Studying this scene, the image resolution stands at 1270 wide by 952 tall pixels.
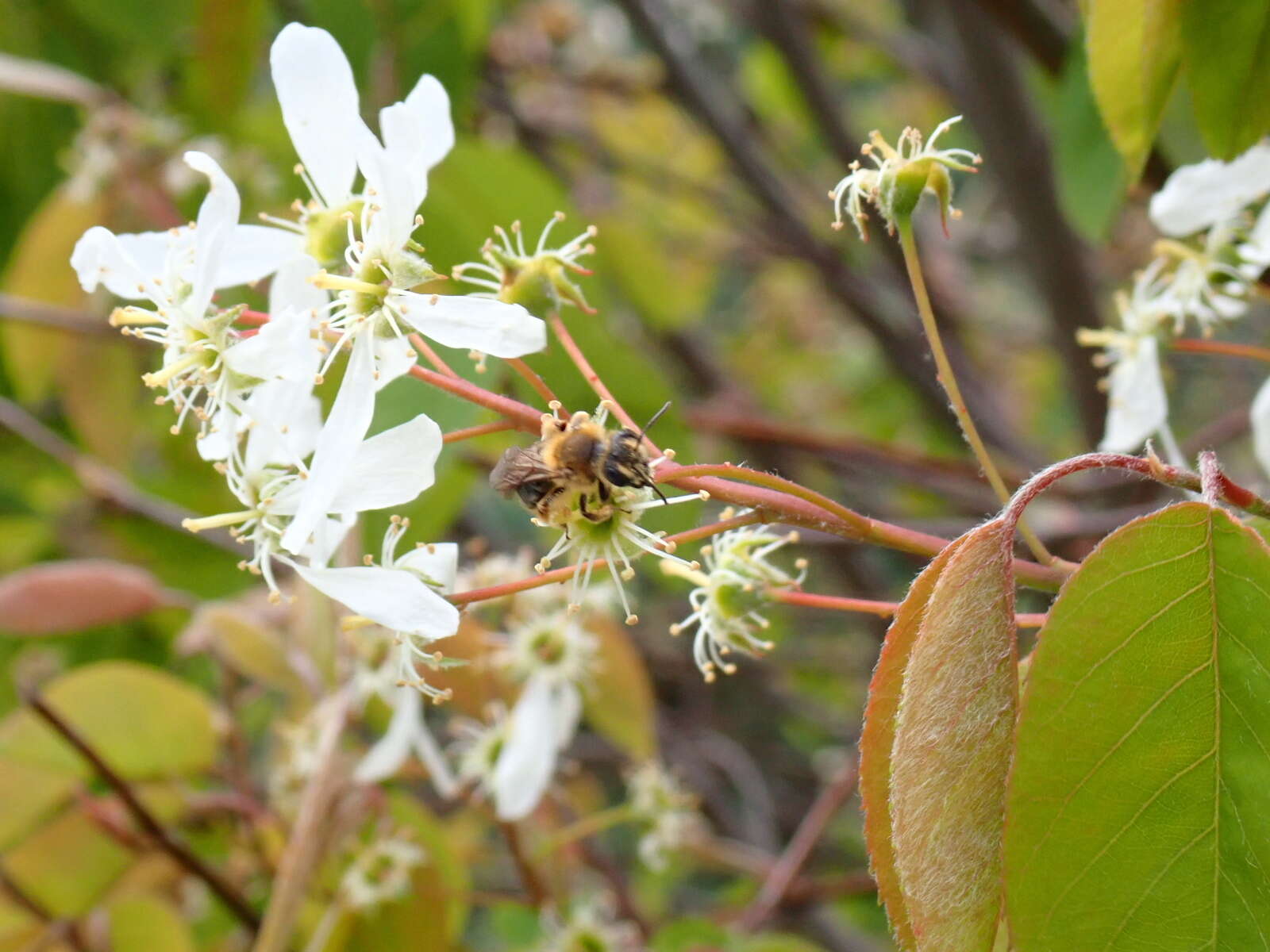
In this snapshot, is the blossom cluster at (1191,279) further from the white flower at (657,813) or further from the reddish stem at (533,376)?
the white flower at (657,813)

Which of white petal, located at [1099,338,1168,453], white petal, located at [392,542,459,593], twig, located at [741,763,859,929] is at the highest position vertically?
white petal, located at [392,542,459,593]

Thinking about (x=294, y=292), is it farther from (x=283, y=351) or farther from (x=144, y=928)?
(x=144, y=928)

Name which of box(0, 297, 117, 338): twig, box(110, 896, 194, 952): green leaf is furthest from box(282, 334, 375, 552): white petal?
box(0, 297, 117, 338): twig

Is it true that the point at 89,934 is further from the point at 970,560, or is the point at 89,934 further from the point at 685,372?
the point at 685,372

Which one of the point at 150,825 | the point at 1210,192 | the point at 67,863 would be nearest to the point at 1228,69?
the point at 1210,192

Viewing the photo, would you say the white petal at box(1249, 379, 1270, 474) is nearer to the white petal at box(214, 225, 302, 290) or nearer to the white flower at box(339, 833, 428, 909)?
the white petal at box(214, 225, 302, 290)

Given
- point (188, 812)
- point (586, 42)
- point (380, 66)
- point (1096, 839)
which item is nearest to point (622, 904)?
point (188, 812)

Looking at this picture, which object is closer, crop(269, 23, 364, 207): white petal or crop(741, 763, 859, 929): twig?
crop(269, 23, 364, 207): white petal
